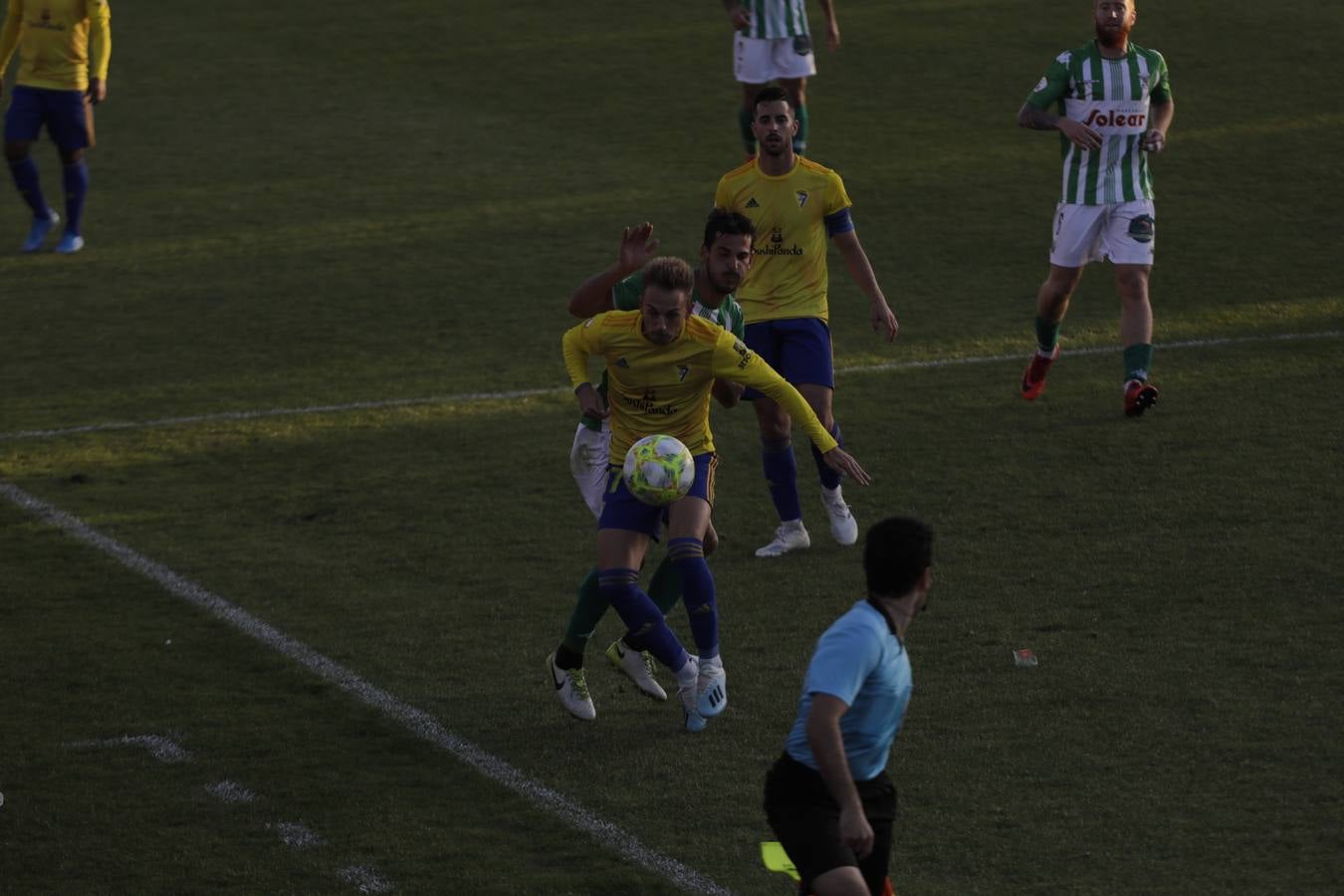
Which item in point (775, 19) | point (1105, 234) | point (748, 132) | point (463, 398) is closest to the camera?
point (1105, 234)

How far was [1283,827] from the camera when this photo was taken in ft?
21.7

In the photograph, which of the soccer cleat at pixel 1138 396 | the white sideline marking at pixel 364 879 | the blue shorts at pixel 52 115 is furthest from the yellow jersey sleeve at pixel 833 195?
the blue shorts at pixel 52 115

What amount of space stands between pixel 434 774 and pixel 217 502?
4.09m

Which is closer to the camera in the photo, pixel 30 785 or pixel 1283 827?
pixel 1283 827

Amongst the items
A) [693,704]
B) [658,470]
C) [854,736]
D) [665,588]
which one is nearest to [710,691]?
[693,704]

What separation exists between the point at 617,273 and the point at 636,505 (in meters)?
1.00

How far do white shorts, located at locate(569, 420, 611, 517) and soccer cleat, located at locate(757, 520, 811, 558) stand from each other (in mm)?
1893

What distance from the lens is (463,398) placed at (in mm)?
12953

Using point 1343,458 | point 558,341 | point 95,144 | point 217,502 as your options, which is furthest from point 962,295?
point 95,144

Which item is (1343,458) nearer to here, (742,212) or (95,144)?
(742,212)

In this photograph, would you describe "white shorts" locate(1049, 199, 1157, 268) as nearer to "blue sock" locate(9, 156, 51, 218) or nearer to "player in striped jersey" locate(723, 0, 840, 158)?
"player in striped jersey" locate(723, 0, 840, 158)

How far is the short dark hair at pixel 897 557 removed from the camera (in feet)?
17.0

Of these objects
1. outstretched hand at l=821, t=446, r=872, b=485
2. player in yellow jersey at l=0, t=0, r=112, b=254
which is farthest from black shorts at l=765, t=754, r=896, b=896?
player in yellow jersey at l=0, t=0, r=112, b=254

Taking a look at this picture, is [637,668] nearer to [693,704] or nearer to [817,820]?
[693,704]
